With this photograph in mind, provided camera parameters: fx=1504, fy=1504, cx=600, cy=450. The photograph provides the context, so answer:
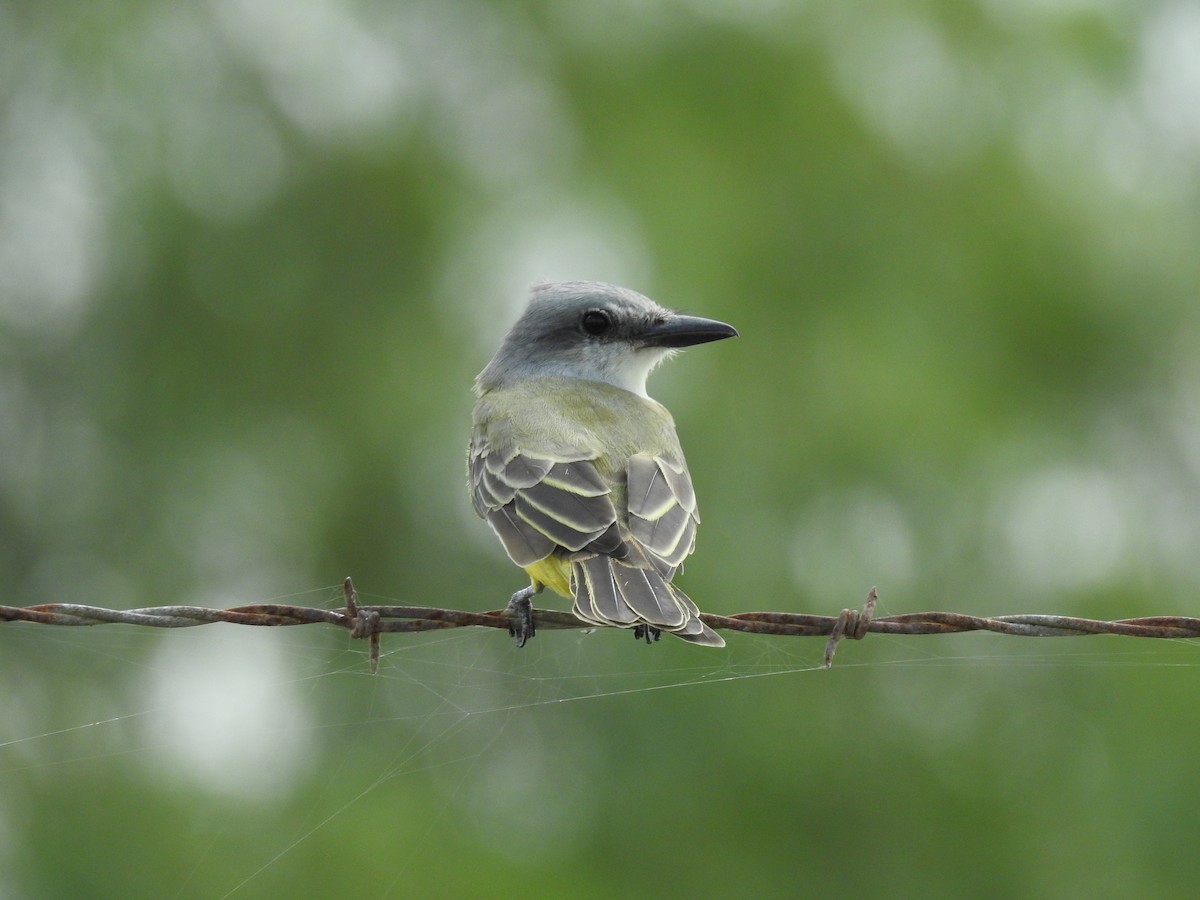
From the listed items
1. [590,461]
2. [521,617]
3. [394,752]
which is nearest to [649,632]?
[521,617]

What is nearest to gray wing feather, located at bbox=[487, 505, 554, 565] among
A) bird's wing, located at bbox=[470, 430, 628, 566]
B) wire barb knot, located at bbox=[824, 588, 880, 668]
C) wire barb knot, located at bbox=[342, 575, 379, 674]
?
bird's wing, located at bbox=[470, 430, 628, 566]

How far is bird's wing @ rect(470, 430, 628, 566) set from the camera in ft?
17.0

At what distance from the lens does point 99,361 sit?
15.5 metres

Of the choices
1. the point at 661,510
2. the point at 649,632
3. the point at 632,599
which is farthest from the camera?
the point at 661,510

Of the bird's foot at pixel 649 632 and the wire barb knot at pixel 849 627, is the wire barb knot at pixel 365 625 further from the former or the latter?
the wire barb knot at pixel 849 627

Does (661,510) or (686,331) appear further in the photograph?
(686,331)

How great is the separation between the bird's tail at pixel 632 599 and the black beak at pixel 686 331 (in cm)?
210

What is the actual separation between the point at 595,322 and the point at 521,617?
2.32 m

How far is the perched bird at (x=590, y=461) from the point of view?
497 centimetres

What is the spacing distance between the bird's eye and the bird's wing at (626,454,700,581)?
137 cm

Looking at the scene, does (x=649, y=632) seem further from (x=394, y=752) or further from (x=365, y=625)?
(x=394, y=752)

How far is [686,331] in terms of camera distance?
275 inches

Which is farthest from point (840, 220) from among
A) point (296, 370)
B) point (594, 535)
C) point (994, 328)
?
point (594, 535)

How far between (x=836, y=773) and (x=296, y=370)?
22.3 feet
